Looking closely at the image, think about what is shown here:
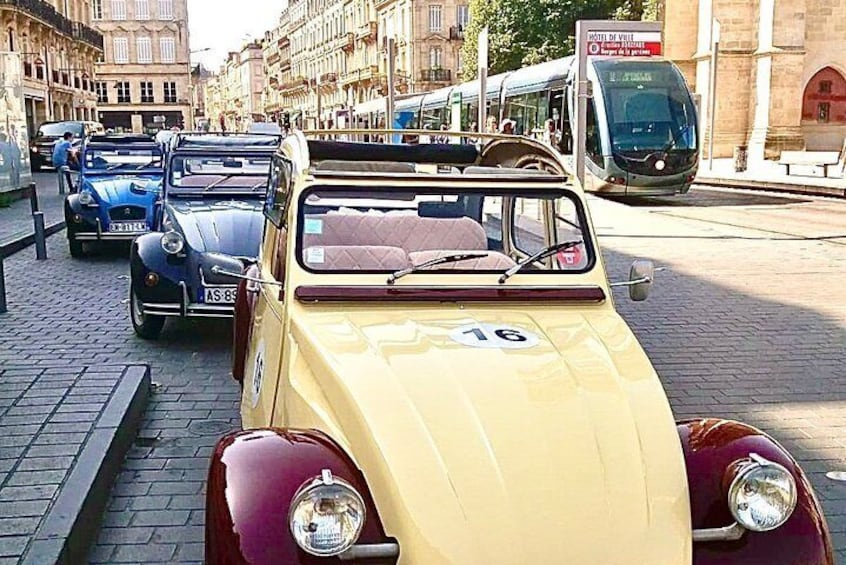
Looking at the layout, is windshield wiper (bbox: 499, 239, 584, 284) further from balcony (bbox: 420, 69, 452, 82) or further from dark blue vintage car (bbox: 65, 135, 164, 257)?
balcony (bbox: 420, 69, 452, 82)

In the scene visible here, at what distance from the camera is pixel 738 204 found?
20547 mm

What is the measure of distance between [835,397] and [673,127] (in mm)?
15059

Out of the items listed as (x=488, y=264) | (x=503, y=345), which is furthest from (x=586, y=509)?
(x=488, y=264)

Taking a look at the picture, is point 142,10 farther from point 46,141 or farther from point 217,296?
point 217,296

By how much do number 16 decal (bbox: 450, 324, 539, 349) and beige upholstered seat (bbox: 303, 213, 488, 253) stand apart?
0.91 metres

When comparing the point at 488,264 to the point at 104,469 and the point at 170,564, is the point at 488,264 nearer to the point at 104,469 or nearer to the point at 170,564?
the point at 170,564

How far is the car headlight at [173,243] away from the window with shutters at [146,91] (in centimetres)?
8697

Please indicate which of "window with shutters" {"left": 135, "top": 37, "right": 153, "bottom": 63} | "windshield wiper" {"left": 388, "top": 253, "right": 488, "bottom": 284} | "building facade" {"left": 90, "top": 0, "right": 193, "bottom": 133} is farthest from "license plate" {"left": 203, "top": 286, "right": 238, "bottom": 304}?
"window with shutters" {"left": 135, "top": 37, "right": 153, "bottom": 63}

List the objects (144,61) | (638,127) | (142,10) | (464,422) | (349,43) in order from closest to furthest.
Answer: (464,422) → (638,127) → (142,10) → (144,61) → (349,43)

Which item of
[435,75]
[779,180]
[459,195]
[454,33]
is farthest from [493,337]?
[454,33]

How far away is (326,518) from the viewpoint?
2.54 metres

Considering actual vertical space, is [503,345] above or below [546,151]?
below

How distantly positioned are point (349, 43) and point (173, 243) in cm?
9110

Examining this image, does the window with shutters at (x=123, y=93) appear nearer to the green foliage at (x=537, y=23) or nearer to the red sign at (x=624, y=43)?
the green foliage at (x=537, y=23)
